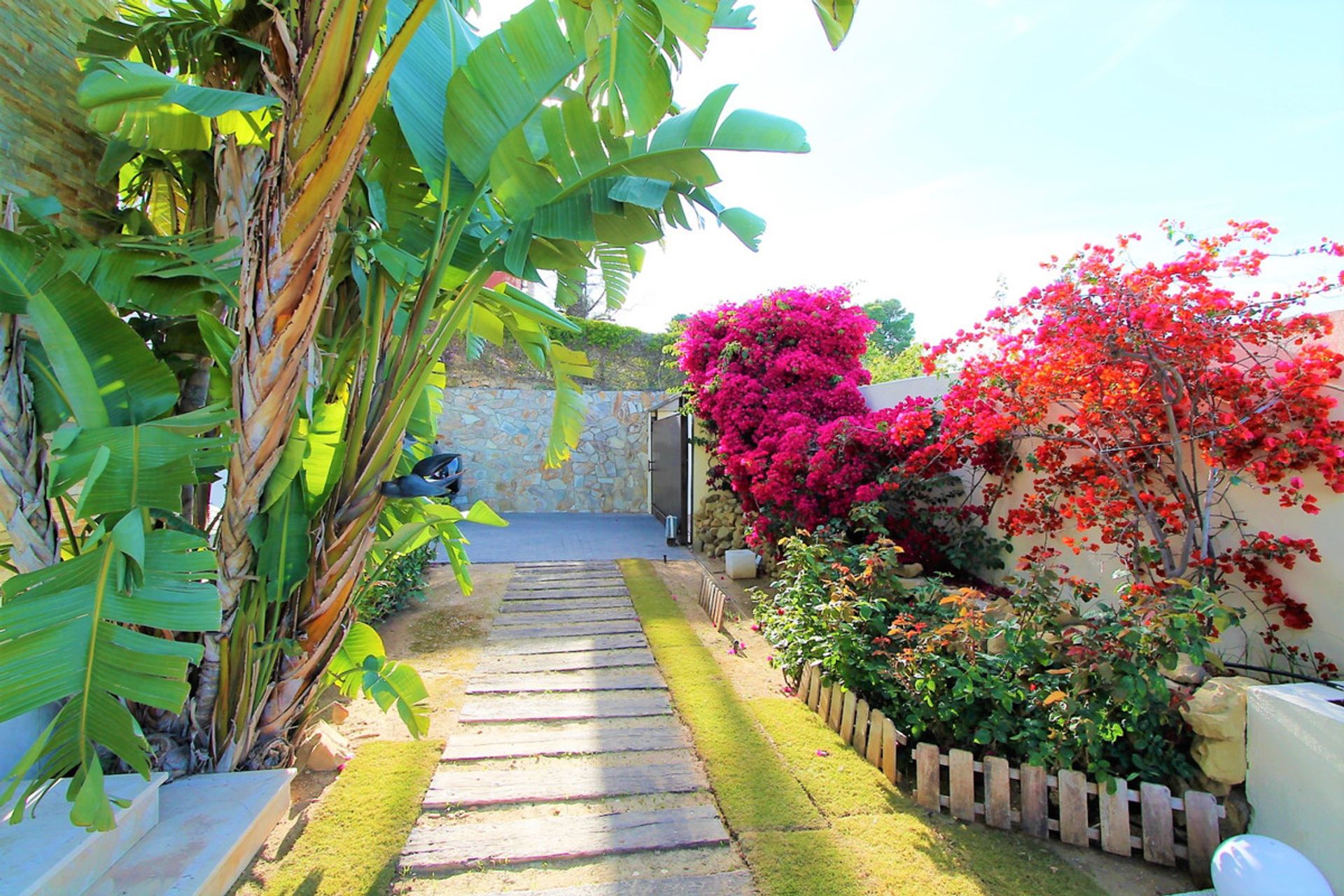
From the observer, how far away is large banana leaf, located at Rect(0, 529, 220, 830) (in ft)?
4.81

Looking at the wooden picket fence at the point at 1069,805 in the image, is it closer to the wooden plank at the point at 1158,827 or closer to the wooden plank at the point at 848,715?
the wooden plank at the point at 1158,827

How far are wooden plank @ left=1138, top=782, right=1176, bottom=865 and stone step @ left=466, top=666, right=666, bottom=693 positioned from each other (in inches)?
103

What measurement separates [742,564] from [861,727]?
149 inches

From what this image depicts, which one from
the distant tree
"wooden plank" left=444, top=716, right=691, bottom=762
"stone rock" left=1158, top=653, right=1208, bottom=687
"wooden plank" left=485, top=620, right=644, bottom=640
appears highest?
the distant tree

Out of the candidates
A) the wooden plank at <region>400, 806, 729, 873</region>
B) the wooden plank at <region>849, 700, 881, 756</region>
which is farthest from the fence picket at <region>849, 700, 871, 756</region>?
the wooden plank at <region>400, 806, 729, 873</region>

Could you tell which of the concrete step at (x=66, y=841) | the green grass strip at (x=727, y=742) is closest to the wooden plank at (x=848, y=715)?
the green grass strip at (x=727, y=742)

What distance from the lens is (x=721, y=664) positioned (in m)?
4.50

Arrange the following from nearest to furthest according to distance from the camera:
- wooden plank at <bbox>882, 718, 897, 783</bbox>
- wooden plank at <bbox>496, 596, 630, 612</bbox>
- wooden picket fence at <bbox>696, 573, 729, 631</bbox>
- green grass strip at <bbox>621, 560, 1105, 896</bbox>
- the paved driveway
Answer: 1. green grass strip at <bbox>621, 560, 1105, 896</bbox>
2. wooden plank at <bbox>882, 718, 897, 783</bbox>
3. wooden picket fence at <bbox>696, 573, 729, 631</bbox>
4. wooden plank at <bbox>496, 596, 630, 612</bbox>
5. the paved driveway

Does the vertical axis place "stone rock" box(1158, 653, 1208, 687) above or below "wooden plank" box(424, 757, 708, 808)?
above

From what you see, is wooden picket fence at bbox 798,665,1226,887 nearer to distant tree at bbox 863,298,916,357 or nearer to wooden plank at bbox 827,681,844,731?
wooden plank at bbox 827,681,844,731

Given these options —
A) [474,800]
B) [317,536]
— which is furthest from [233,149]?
[474,800]

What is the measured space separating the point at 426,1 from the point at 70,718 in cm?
239

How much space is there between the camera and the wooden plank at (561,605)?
5.81 m

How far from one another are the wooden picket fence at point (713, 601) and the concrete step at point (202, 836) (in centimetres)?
355
